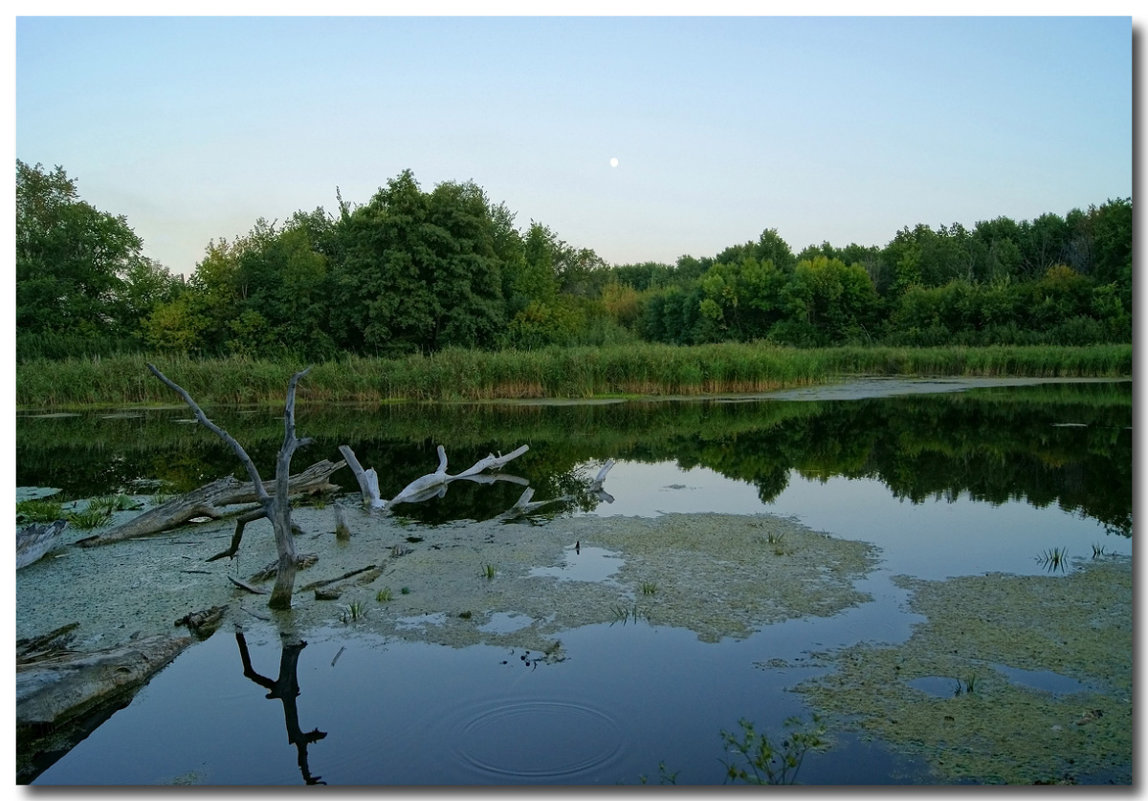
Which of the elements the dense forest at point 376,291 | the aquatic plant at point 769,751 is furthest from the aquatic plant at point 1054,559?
the dense forest at point 376,291

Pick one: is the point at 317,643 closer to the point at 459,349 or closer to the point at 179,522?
the point at 179,522

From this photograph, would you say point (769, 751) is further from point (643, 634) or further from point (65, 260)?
point (65, 260)

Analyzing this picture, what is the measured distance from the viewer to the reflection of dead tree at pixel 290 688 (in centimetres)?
393

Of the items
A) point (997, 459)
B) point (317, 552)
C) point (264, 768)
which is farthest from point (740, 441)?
point (264, 768)

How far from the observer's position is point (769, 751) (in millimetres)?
3744

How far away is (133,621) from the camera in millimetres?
5535

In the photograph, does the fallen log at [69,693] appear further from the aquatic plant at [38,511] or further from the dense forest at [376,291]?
the dense forest at [376,291]

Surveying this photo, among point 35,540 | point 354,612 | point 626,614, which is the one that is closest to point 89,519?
point 35,540

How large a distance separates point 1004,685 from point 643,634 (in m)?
1.94

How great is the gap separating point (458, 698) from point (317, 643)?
1241mm

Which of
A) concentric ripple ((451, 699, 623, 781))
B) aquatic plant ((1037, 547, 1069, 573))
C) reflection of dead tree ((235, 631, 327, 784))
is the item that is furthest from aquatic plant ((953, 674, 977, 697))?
reflection of dead tree ((235, 631, 327, 784))

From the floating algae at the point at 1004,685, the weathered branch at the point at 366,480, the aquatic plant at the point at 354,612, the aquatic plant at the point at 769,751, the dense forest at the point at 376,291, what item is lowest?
the aquatic plant at the point at 769,751

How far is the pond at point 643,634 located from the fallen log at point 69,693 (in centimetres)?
9

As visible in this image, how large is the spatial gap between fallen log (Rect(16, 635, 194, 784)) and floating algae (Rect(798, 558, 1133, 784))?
3.50m
